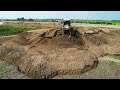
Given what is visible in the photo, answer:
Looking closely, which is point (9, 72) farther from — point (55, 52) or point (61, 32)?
point (61, 32)

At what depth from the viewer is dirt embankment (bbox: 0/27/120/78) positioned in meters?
13.7

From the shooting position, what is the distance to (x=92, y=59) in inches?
617

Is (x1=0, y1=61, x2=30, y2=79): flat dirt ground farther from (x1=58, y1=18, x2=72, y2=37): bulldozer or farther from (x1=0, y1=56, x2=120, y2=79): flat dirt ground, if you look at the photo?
(x1=58, y1=18, x2=72, y2=37): bulldozer

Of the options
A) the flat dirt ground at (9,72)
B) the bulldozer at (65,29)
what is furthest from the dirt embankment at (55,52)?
the bulldozer at (65,29)

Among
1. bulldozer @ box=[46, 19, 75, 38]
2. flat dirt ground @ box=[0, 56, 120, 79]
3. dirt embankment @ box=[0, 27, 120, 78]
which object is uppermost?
bulldozer @ box=[46, 19, 75, 38]

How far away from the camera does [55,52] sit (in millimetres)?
15922

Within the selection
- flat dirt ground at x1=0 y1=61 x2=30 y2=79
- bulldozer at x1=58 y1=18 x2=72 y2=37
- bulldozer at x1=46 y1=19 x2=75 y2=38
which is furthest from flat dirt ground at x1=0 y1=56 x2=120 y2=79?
bulldozer at x1=58 y1=18 x2=72 y2=37

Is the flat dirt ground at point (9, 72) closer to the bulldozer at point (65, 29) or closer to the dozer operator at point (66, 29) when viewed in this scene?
the bulldozer at point (65, 29)

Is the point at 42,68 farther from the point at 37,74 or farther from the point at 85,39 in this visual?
the point at 85,39
